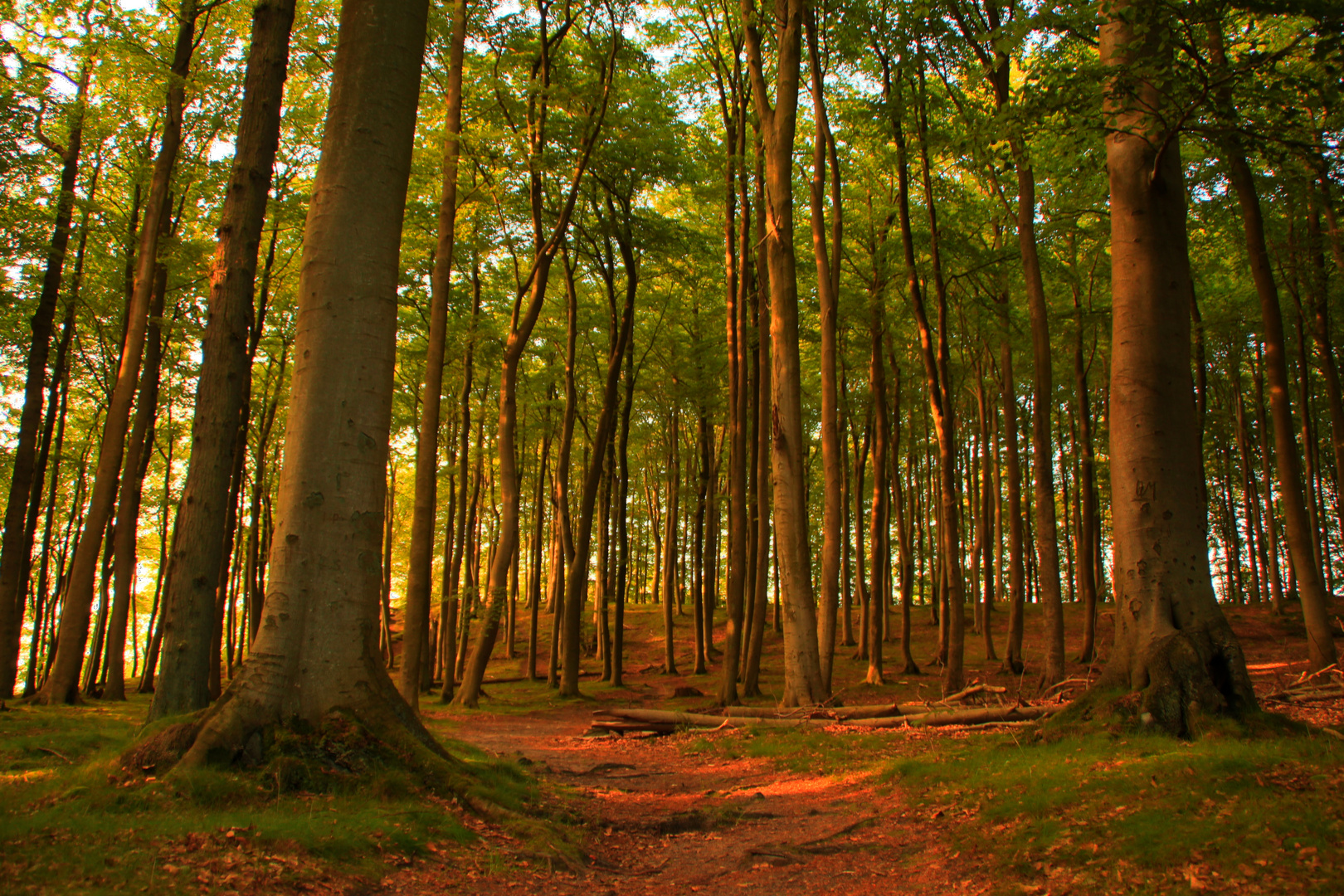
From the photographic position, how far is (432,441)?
12031mm

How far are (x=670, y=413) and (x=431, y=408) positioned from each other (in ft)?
54.7

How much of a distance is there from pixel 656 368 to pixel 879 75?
12.7 m

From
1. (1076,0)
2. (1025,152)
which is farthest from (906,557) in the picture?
(1076,0)

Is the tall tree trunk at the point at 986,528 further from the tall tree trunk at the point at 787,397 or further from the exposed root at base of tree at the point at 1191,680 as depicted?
the exposed root at base of tree at the point at 1191,680

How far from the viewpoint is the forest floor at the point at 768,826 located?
127 inches

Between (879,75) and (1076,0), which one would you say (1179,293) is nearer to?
(1076,0)

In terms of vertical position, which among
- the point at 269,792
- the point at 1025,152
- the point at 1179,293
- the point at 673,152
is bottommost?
the point at 269,792

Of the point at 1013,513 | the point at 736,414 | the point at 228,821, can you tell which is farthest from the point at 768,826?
the point at 1013,513

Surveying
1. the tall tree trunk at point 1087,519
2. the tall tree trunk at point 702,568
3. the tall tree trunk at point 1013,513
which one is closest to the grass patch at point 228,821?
the tall tree trunk at point 1013,513

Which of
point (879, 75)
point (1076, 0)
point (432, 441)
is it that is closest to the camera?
point (1076, 0)

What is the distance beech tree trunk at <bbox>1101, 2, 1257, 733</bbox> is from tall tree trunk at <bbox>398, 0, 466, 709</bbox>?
30.3 feet

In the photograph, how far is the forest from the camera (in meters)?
4.35

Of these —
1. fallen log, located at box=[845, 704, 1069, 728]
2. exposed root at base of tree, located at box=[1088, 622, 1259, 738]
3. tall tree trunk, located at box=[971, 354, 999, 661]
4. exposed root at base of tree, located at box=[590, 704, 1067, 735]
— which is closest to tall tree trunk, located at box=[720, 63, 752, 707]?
exposed root at base of tree, located at box=[590, 704, 1067, 735]

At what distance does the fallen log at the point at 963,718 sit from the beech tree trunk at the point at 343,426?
6338 millimetres
